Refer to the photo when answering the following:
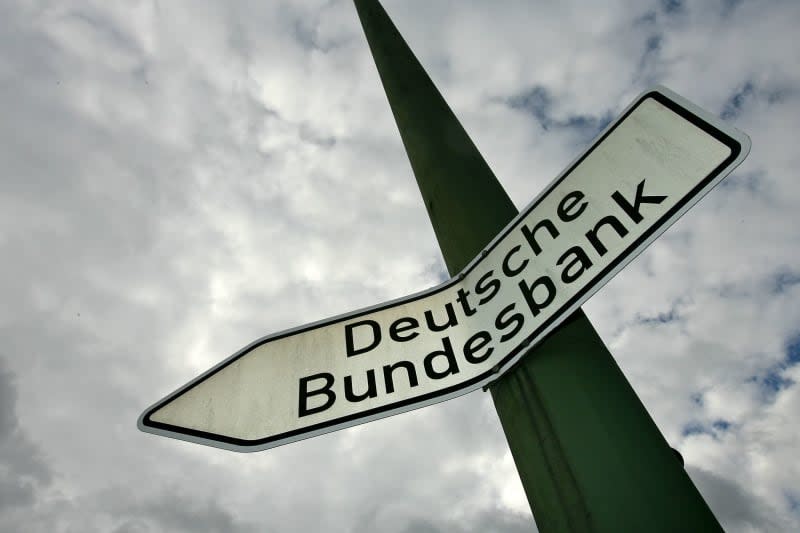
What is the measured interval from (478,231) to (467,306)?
→ 24 centimetres

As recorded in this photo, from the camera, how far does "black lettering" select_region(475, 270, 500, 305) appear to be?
1352 millimetres

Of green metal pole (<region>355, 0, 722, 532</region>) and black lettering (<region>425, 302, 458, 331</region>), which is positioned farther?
black lettering (<region>425, 302, 458, 331</region>)

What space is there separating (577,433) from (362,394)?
1.92 ft

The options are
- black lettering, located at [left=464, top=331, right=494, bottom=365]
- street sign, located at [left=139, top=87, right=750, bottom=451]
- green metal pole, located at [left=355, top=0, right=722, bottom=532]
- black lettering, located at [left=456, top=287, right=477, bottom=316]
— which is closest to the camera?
green metal pole, located at [left=355, top=0, right=722, bottom=532]

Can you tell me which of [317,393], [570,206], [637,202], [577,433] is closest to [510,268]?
[570,206]

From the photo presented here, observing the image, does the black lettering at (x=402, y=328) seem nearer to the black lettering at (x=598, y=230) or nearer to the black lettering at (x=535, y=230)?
the black lettering at (x=535, y=230)

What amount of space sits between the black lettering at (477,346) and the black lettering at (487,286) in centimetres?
10

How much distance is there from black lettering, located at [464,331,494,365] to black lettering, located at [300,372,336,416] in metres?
0.40

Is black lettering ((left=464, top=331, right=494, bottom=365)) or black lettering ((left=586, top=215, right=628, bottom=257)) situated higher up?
black lettering ((left=586, top=215, right=628, bottom=257))

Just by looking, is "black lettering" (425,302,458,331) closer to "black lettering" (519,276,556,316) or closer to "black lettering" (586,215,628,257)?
"black lettering" (519,276,556,316)

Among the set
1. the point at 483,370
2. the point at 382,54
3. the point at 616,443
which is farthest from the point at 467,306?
the point at 382,54

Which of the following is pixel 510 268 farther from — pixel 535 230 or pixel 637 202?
pixel 637 202

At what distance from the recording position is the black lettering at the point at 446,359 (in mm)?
1316

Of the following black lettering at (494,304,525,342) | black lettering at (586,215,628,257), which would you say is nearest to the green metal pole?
black lettering at (494,304,525,342)
